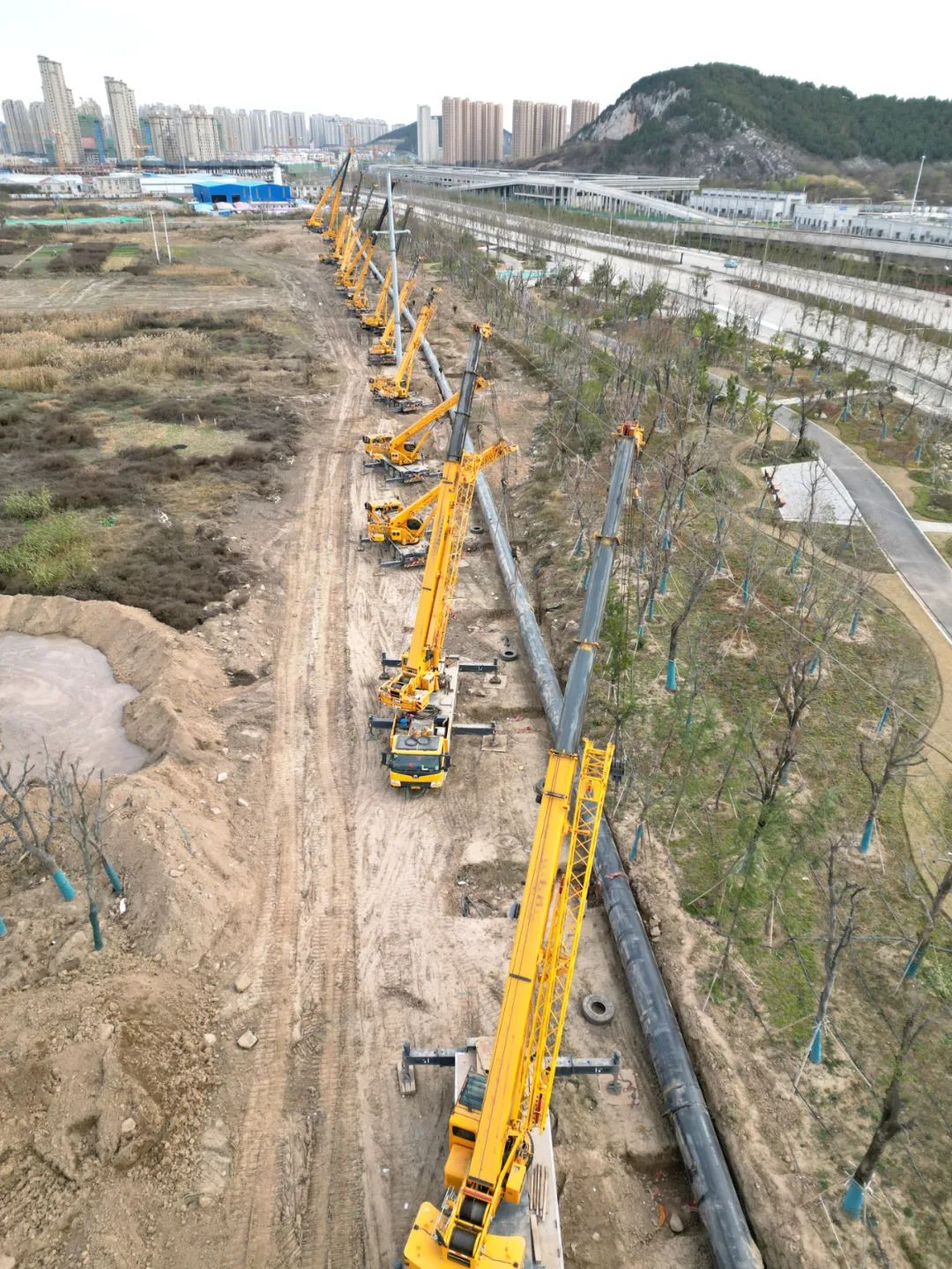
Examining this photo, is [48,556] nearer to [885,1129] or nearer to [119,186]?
[885,1129]

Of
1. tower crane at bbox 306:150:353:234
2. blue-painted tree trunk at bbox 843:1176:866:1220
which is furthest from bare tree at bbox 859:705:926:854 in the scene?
tower crane at bbox 306:150:353:234

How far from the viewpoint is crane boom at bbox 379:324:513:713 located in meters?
17.6

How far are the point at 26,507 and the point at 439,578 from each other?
19365 millimetres

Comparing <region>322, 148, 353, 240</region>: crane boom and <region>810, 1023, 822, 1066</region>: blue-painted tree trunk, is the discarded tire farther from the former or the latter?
<region>322, 148, 353, 240</region>: crane boom

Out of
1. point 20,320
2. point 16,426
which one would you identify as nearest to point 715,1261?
point 16,426

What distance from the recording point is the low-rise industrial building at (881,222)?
66.0m

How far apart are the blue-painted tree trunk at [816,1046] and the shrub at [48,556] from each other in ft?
75.2

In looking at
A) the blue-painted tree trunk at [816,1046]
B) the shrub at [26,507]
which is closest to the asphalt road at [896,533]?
the blue-painted tree trunk at [816,1046]

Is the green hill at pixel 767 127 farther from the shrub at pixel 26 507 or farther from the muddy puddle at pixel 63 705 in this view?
the muddy puddle at pixel 63 705

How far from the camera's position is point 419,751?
1731cm

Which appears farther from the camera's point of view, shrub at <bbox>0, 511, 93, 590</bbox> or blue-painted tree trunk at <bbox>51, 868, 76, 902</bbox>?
shrub at <bbox>0, 511, 93, 590</bbox>

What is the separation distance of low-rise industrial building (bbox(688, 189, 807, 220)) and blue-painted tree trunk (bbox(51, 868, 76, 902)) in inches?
3979

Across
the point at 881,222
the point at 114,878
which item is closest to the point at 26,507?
the point at 114,878

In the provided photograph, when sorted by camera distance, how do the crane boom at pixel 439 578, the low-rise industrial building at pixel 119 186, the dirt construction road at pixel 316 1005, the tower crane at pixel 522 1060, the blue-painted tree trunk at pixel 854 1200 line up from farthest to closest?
the low-rise industrial building at pixel 119 186 → the crane boom at pixel 439 578 → the dirt construction road at pixel 316 1005 → the blue-painted tree trunk at pixel 854 1200 → the tower crane at pixel 522 1060
